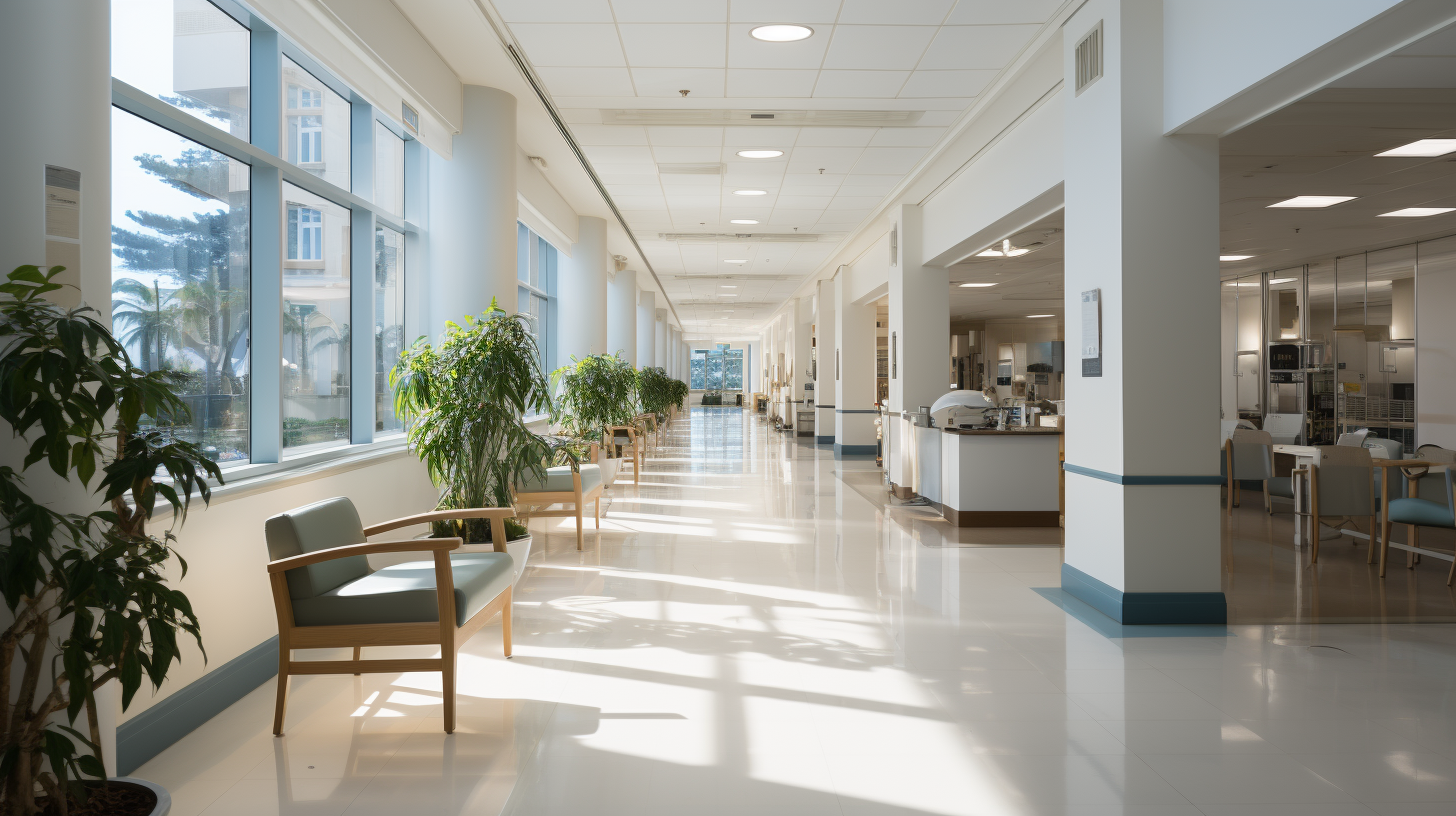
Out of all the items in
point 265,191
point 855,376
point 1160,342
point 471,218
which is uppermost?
point 471,218

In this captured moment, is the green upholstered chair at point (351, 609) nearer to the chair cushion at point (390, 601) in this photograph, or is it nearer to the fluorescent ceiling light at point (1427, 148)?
the chair cushion at point (390, 601)

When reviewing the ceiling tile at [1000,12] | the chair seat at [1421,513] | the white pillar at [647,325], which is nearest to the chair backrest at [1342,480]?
the chair seat at [1421,513]

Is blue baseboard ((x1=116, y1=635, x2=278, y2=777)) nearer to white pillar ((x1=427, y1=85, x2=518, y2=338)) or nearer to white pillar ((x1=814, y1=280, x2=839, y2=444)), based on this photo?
white pillar ((x1=427, y1=85, x2=518, y2=338))

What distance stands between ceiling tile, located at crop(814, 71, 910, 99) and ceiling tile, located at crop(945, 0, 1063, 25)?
98 cm

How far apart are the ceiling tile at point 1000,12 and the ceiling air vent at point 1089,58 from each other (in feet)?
0.96

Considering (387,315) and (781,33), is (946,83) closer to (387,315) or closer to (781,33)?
(781,33)

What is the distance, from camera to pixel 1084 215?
17.8 ft

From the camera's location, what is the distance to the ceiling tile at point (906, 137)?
7906 millimetres

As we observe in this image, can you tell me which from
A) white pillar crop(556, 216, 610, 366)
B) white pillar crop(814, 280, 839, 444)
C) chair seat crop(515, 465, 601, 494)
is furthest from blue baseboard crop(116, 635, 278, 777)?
white pillar crop(814, 280, 839, 444)

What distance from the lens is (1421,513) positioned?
21.0 ft

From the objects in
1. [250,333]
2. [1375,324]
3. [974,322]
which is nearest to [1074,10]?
[250,333]

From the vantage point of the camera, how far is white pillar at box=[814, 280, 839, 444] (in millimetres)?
18719

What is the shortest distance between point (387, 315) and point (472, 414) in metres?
1.57

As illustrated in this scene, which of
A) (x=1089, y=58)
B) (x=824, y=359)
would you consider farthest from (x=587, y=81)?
(x=824, y=359)
